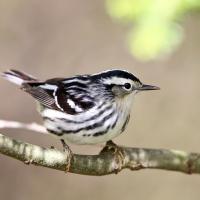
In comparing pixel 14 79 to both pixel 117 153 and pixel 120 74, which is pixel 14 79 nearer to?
pixel 120 74

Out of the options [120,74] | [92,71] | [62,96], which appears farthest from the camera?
[92,71]

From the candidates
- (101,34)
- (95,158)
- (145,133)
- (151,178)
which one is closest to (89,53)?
(101,34)

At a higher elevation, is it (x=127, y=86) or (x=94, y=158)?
(x=127, y=86)

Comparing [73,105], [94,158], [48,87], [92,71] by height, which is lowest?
[94,158]

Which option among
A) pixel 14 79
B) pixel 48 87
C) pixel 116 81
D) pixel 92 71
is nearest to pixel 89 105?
pixel 116 81

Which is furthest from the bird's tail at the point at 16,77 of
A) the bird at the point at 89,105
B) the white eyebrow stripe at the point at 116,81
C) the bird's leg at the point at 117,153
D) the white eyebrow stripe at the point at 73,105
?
the bird's leg at the point at 117,153

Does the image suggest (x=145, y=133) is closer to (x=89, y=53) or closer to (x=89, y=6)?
(x=89, y=53)

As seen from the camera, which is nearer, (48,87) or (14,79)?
(48,87)
